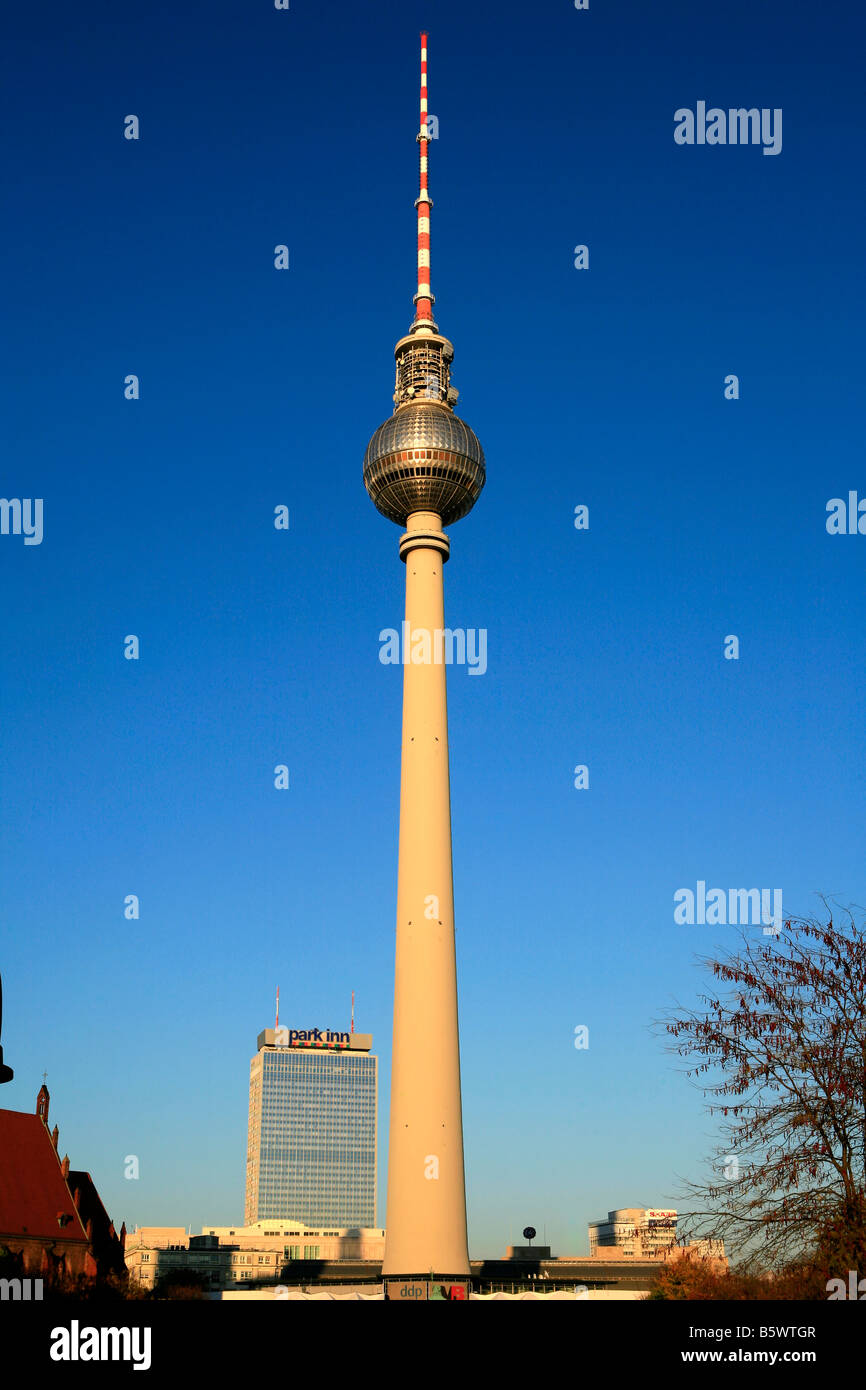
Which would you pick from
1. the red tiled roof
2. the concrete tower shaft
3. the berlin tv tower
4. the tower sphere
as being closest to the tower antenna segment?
the berlin tv tower

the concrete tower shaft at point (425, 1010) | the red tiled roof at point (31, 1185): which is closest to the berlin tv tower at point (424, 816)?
the concrete tower shaft at point (425, 1010)

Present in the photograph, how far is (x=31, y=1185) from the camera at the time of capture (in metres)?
129

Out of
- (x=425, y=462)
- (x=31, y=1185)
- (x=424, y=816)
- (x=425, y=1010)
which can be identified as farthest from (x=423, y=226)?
(x=31, y=1185)

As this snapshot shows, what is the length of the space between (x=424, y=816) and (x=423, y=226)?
2502 inches

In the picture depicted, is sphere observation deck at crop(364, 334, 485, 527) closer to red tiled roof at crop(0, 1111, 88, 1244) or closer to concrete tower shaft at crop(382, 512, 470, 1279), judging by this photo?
concrete tower shaft at crop(382, 512, 470, 1279)

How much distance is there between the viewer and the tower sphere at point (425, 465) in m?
127

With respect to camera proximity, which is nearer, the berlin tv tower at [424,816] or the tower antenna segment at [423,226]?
the berlin tv tower at [424,816]

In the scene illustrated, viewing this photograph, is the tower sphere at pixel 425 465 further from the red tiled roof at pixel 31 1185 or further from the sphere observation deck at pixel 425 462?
the red tiled roof at pixel 31 1185

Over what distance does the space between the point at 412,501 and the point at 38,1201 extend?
78.1 meters

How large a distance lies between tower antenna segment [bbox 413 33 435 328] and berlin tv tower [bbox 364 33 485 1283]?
15 centimetres

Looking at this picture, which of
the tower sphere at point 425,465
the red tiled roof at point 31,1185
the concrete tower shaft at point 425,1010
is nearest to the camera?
the concrete tower shaft at point 425,1010

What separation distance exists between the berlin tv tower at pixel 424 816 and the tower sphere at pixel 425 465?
0.45ft
